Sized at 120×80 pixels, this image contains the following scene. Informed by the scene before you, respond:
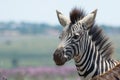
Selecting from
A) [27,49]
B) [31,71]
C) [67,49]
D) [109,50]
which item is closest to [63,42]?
[67,49]

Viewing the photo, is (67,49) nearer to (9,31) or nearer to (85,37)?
(85,37)

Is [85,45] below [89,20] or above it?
below

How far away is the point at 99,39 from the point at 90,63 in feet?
1.47

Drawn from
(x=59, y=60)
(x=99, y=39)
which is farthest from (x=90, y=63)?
(x=59, y=60)

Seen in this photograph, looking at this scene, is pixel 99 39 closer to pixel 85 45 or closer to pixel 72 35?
pixel 85 45

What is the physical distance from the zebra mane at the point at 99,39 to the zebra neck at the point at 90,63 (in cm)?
11

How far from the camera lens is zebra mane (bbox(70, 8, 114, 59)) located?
1181 centimetres

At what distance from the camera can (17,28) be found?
13600 centimetres

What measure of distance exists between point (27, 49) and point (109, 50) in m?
80.8

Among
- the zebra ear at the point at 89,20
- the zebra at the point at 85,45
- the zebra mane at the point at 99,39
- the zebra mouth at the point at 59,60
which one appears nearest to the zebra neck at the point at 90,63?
the zebra at the point at 85,45

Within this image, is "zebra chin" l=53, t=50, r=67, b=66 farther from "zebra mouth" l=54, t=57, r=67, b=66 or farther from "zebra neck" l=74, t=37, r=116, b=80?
"zebra neck" l=74, t=37, r=116, b=80

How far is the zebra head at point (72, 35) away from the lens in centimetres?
1119

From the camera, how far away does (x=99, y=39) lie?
11.9 metres

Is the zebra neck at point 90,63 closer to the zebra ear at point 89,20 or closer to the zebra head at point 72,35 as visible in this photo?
the zebra head at point 72,35
